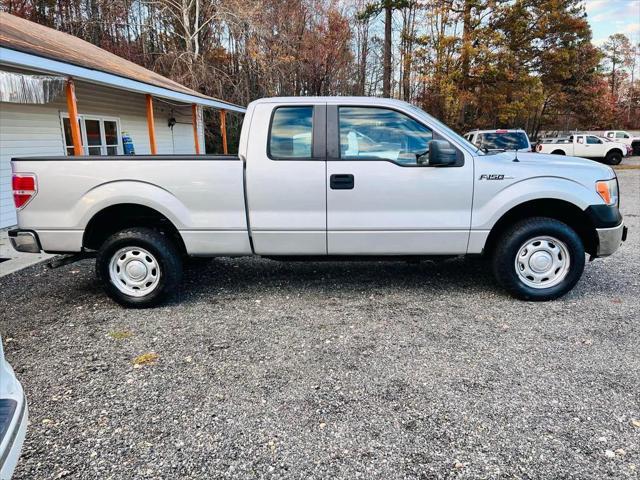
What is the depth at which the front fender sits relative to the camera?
4086 mm

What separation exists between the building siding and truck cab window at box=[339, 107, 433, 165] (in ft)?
24.7

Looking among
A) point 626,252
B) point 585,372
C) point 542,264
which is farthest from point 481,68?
point 585,372

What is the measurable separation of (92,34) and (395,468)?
84.8ft

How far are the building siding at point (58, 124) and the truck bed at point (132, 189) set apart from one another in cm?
550

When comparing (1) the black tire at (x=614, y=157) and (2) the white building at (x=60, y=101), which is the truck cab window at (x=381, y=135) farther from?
(1) the black tire at (x=614, y=157)

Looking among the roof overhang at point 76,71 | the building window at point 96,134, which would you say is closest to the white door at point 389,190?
the roof overhang at point 76,71

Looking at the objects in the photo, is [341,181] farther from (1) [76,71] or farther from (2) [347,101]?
(1) [76,71]

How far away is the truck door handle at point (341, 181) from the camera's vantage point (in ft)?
13.5

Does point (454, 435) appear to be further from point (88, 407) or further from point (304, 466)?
point (88, 407)

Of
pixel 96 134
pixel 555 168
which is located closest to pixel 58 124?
pixel 96 134

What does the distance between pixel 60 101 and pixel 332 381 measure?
9941mm

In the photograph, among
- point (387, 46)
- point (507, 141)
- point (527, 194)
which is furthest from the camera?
point (387, 46)

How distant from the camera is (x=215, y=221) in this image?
420cm

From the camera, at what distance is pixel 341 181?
13.5 feet
